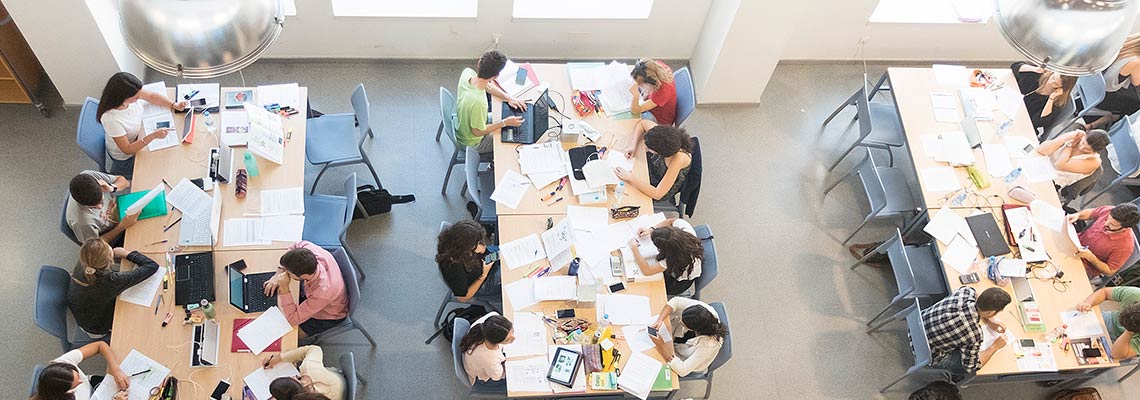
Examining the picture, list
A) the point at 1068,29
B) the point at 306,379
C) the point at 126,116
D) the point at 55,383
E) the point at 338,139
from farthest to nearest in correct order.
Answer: the point at 338,139, the point at 126,116, the point at 306,379, the point at 55,383, the point at 1068,29

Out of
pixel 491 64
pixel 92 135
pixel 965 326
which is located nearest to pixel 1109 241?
pixel 965 326

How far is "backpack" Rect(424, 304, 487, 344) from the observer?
5.70 metres

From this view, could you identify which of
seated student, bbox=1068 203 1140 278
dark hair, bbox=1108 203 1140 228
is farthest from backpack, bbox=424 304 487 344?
dark hair, bbox=1108 203 1140 228

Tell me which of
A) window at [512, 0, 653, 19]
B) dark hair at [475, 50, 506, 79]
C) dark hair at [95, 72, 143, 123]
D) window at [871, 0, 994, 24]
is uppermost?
window at [512, 0, 653, 19]

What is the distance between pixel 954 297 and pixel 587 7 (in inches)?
158

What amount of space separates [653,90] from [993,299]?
2.78 meters

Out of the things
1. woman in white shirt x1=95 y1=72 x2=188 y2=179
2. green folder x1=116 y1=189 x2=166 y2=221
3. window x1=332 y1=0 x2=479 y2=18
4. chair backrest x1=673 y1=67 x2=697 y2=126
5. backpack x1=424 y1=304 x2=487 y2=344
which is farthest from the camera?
window x1=332 y1=0 x2=479 y2=18

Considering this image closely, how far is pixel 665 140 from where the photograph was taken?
5598 millimetres

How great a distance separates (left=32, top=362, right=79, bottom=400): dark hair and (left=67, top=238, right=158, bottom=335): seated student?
1.84ft

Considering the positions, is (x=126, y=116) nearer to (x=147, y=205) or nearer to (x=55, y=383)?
(x=147, y=205)

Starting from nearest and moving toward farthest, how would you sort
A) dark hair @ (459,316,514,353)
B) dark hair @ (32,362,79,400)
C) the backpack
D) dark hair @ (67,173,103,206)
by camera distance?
dark hair @ (32,362,79,400)
dark hair @ (459,316,514,353)
dark hair @ (67,173,103,206)
the backpack

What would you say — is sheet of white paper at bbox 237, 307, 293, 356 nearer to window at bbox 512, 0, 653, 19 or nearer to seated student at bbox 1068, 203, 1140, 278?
window at bbox 512, 0, 653, 19

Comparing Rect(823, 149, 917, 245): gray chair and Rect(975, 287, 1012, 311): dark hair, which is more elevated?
Rect(823, 149, 917, 245): gray chair

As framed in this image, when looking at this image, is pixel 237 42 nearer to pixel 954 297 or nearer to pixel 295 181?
pixel 295 181
